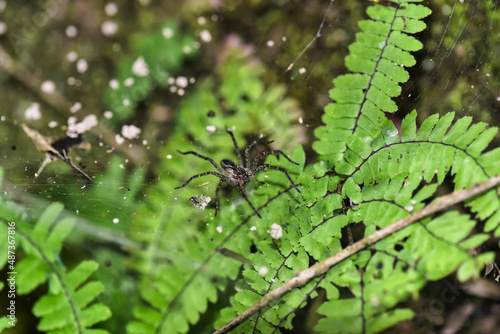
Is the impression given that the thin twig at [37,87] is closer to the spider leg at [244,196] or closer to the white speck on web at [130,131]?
the white speck on web at [130,131]

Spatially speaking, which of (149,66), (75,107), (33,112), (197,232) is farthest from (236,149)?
(33,112)

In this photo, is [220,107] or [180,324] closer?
[180,324]

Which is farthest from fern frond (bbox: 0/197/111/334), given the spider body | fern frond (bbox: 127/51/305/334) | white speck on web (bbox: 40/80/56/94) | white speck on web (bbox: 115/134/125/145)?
white speck on web (bbox: 40/80/56/94)

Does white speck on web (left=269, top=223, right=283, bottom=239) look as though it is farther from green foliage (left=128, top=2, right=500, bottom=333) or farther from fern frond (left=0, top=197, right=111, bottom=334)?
fern frond (left=0, top=197, right=111, bottom=334)

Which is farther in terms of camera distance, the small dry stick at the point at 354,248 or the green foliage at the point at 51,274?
the green foliage at the point at 51,274

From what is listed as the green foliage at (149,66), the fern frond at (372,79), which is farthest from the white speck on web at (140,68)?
the fern frond at (372,79)

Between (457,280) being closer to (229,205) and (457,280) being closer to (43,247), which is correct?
(229,205)

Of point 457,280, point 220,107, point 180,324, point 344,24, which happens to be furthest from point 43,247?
point 344,24

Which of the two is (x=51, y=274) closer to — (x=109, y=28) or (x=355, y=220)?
(x=355, y=220)
